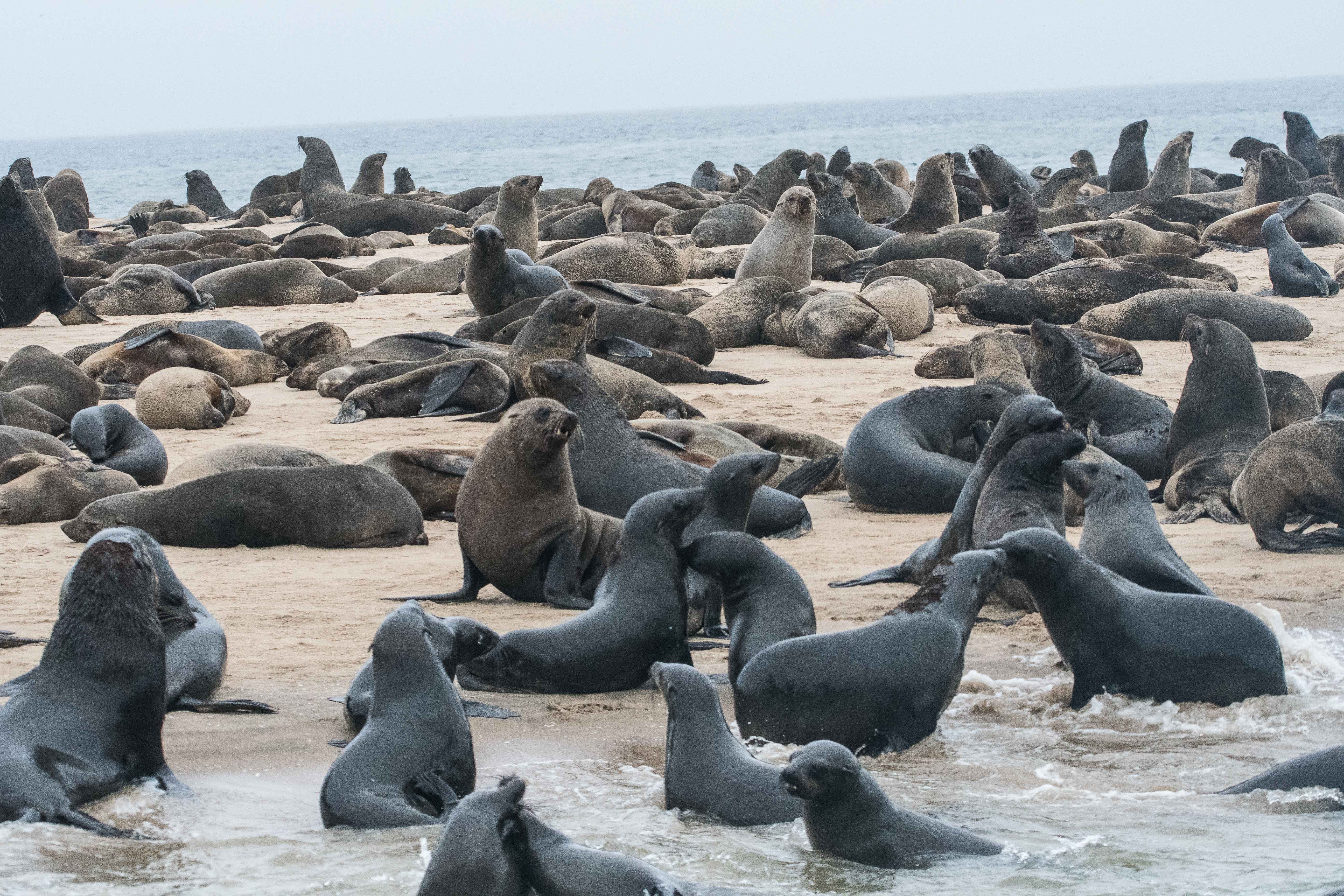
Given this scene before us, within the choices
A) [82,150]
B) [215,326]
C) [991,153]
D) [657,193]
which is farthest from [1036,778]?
[82,150]

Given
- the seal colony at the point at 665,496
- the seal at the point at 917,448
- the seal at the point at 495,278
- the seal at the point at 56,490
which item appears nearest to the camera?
the seal colony at the point at 665,496

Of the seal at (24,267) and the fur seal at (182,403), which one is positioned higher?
the seal at (24,267)

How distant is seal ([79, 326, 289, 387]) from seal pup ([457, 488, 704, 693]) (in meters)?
6.04

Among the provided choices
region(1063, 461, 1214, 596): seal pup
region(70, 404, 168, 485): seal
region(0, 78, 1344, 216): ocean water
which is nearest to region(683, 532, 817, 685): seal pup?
region(1063, 461, 1214, 596): seal pup

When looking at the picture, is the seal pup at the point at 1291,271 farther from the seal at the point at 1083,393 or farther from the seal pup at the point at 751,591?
the seal pup at the point at 751,591

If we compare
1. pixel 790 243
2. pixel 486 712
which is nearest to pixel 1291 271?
pixel 790 243

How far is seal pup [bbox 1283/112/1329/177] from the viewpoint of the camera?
2353 cm

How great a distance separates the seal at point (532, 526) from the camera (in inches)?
209

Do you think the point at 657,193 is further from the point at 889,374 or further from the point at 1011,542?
the point at 1011,542

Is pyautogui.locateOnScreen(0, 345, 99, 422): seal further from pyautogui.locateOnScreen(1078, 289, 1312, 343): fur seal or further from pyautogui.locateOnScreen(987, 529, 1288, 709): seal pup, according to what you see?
pyautogui.locateOnScreen(1078, 289, 1312, 343): fur seal

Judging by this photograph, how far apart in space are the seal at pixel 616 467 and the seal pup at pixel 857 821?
3.17 m

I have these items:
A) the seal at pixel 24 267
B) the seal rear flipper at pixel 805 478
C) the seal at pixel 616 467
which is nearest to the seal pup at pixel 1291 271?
the seal rear flipper at pixel 805 478

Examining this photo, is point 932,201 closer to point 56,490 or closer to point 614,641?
point 56,490

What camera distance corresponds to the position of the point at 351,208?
21.7 metres
